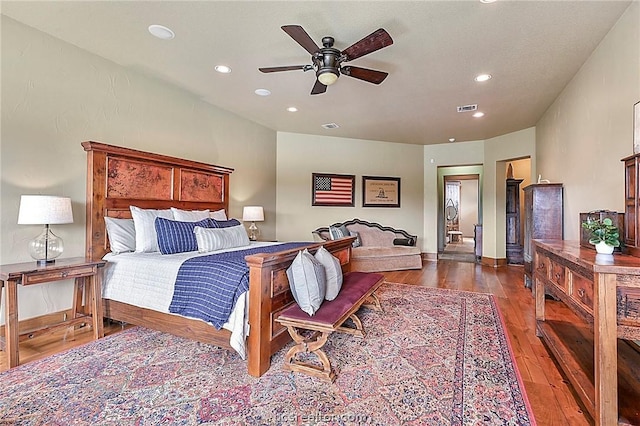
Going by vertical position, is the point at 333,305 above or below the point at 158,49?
below

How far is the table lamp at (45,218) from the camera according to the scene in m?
2.54

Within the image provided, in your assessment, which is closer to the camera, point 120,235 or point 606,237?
point 606,237

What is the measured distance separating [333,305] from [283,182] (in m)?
4.43

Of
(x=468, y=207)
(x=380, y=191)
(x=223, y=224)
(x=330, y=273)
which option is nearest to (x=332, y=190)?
(x=380, y=191)

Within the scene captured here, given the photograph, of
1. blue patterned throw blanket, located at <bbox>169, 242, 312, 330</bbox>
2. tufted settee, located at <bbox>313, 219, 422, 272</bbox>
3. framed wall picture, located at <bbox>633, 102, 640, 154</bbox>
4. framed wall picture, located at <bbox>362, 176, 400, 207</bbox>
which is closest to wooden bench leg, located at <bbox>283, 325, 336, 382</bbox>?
blue patterned throw blanket, located at <bbox>169, 242, 312, 330</bbox>

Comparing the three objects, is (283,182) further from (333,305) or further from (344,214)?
(333,305)

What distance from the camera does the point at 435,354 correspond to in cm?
254

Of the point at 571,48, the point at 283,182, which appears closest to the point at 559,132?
the point at 571,48

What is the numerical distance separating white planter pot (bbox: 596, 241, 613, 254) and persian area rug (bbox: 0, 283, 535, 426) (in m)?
1.02

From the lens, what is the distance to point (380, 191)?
23.7ft

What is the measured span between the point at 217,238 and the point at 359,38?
2.48m

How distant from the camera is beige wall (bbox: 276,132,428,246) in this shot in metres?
6.56

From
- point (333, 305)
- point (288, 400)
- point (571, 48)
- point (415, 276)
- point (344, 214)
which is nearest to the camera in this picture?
point (288, 400)

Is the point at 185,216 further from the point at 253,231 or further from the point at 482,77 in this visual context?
the point at 482,77
